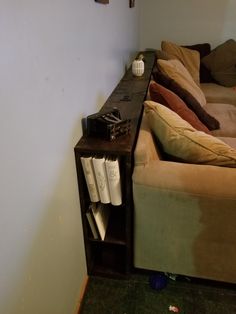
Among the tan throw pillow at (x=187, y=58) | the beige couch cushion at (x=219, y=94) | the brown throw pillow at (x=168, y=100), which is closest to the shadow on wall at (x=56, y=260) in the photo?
the brown throw pillow at (x=168, y=100)

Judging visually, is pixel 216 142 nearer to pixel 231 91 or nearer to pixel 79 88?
pixel 79 88

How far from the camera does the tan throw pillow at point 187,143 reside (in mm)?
1260

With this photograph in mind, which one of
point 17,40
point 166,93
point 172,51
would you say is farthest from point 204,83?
point 17,40

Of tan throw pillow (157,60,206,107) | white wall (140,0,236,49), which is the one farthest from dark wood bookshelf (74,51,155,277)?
white wall (140,0,236,49)

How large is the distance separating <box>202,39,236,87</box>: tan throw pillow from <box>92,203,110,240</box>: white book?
256cm

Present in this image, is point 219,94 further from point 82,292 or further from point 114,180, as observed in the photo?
point 82,292

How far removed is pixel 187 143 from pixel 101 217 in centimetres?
60

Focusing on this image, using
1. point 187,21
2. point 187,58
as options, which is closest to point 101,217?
point 187,58

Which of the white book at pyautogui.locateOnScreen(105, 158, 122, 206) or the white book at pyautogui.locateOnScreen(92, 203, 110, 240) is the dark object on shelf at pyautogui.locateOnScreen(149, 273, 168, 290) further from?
the white book at pyautogui.locateOnScreen(105, 158, 122, 206)

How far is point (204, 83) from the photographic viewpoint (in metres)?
3.39

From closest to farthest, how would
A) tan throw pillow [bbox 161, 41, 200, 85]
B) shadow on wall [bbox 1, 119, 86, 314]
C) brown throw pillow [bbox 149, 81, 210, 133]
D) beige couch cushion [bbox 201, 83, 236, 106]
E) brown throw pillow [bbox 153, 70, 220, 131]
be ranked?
1. shadow on wall [bbox 1, 119, 86, 314]
2. brown throw pillow [bbox 149, 81, 210, 133]
3. brown throw pillow [bbox 153, 70, 220, 131]
4. beige couch cushion [bbox 201, 83, 236, 106]
5. tan throw pillow [bbox 161, 41, 200, 85]

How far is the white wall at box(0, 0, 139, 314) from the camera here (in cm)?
68

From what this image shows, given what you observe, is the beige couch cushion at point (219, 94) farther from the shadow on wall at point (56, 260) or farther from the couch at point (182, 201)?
the shadow on wall at point (56, 260)

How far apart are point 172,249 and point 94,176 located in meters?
0.57
